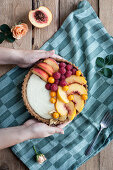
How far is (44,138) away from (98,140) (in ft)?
1.42

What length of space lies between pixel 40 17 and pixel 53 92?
612 mm

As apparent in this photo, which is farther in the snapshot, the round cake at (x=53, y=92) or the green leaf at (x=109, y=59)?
the green leaf at (x=109, y=59)

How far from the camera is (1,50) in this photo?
5.44 feet

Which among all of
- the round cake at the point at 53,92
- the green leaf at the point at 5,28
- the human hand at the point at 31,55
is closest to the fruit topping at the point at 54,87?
the round cake at the point at 53,92

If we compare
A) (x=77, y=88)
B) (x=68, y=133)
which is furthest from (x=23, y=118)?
(x=77, y=88)

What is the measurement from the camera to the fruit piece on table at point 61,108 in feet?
5.05

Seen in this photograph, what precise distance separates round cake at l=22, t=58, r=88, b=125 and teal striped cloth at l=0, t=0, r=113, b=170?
0.18 meters

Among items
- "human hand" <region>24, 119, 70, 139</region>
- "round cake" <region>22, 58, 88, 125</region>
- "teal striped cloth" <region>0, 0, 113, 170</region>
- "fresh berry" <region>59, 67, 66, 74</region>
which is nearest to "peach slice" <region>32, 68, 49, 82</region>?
"round cake" <region>22, 58, 88, 125</region>

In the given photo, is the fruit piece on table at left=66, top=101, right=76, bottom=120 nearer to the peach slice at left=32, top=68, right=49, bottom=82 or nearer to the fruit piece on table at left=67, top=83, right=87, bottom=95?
the fruit piece on table at left=67, top=83, right=87, bottom=95

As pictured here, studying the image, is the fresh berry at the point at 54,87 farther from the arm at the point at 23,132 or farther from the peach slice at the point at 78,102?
the arm at the point at 23,132

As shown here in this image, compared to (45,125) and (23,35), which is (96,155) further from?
(23,35)

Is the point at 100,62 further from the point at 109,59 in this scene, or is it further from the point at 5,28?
the point at 5,28

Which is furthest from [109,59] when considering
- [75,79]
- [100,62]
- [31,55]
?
[31,55]

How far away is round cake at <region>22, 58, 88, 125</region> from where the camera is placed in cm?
155
